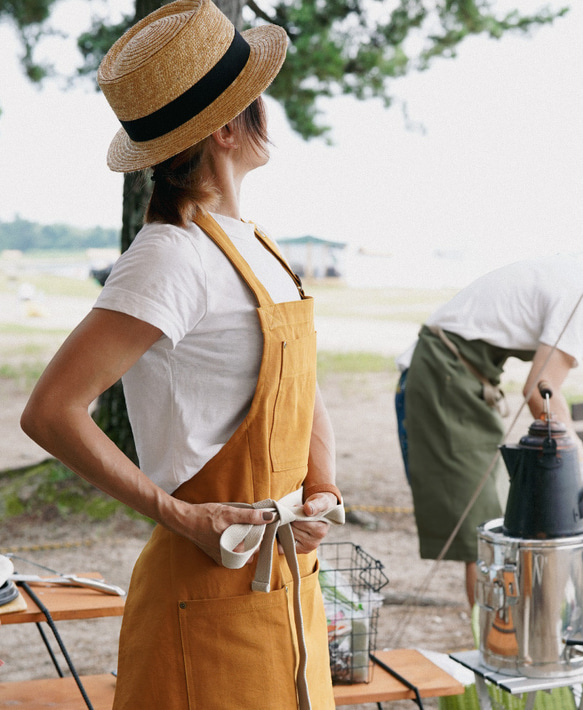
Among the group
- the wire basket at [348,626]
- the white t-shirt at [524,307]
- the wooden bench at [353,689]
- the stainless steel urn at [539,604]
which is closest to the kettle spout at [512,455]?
the stainless steel urn at [539,604]

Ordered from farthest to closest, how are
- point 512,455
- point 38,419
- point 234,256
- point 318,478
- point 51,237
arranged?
point 51,237 < point 512,455 < point 318,478 < point 234,256 < point 38,419

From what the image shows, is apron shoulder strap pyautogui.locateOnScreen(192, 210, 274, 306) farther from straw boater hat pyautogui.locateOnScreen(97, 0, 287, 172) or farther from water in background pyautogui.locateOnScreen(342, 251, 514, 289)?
water in background pyautogui.locateOnScreen(342, 251, 514, 289)

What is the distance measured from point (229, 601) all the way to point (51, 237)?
43.8ft

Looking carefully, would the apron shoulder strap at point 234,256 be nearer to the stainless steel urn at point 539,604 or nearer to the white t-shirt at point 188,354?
the white t-shirt at point 188,354

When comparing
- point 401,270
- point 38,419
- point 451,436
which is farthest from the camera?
point 401,270

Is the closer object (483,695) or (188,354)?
(188,354)

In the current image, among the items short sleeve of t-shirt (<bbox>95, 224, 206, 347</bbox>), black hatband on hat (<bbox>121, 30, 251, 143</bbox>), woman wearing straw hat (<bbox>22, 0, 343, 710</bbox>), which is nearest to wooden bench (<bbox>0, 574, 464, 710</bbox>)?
woman wearing straw hat (<bbox>22, 0, 343, 710</bbox>)

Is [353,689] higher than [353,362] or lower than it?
higher

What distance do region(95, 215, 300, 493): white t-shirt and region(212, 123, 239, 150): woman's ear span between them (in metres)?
0.16

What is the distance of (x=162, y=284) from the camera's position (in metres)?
1.02

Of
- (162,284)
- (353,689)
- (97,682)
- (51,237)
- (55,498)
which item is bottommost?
(51,237)

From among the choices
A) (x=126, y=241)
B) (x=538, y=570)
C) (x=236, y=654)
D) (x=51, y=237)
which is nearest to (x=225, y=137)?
(x=236, y=654)

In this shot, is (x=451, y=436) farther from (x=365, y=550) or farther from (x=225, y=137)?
(x=365, y=550)

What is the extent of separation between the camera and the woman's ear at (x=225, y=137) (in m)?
1.17
